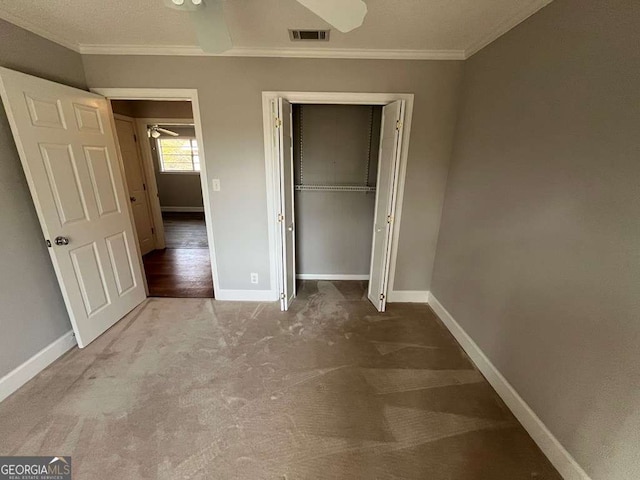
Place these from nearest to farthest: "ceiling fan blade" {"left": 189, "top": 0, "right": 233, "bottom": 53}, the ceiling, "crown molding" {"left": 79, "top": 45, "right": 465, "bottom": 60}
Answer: "ceiling fan blade" {"left": 189, "top": 0, "right": 233, "bottom": 53}, the ceiling, "crown molding" {"left": 79, "top": 45, "right": 465, "bottom": 60}

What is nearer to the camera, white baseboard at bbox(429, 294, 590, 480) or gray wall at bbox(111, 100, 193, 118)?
white baseboard at bbox(429, 294, 590, 480)

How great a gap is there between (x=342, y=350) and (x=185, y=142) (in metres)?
7.13

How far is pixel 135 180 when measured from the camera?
12.9 feet

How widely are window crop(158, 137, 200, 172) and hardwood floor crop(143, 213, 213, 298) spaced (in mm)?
2288

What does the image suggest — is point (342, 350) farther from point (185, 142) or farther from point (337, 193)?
point (185, 142)

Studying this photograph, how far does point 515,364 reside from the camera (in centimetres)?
165

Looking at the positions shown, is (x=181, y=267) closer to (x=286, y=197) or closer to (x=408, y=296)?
(x=286, y=197)

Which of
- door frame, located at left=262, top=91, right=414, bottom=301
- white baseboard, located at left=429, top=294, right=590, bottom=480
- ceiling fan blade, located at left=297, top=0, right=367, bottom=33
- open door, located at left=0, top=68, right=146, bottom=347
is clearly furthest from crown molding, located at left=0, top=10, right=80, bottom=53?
white baseboard, located at left=429, top=294, right=590, bottom=480

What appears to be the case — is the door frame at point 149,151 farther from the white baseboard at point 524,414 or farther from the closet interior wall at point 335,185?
the white baseboard at point 524,414

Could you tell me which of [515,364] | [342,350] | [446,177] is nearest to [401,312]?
[342,350]

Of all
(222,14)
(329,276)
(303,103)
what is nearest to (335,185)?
(303,103)

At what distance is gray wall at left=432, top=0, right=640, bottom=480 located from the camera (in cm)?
107

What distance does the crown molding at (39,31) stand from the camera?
5.44 ft

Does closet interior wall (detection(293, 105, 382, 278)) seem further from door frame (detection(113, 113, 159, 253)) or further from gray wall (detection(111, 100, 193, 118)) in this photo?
door frame (detection(113, 113, 159, 253))
